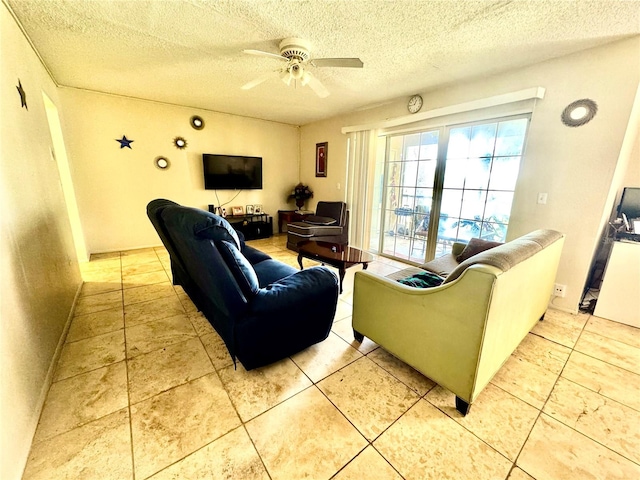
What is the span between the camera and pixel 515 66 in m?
2.50

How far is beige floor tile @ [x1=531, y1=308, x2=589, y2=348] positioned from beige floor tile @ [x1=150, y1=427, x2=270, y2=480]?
2.32 metres

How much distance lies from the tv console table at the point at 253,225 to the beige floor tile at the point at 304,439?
3867 millimetres

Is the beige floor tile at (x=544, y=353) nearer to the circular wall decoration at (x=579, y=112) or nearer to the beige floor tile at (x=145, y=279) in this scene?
the circular wall decoration at (x=579, y=112)

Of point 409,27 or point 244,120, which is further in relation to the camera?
point 244,120

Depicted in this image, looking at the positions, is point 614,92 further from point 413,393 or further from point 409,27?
point 413,393

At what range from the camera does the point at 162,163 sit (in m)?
4.19

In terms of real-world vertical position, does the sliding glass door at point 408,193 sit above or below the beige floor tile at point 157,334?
above

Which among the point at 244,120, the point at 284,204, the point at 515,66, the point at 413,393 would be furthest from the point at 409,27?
the point at 284,204

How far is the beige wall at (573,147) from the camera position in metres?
2.05

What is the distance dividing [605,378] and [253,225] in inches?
187

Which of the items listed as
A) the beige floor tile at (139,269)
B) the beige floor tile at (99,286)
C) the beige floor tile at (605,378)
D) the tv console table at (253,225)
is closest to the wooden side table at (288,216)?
the tv console table at (253,225)

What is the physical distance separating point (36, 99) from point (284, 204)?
12.9 ft

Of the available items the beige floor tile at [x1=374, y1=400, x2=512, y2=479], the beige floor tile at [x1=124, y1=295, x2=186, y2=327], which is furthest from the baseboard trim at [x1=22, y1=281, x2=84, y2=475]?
the beige floor tile at [x1=374, y1=400, x2=512, y2=479]

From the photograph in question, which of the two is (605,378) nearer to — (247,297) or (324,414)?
(324,414)
